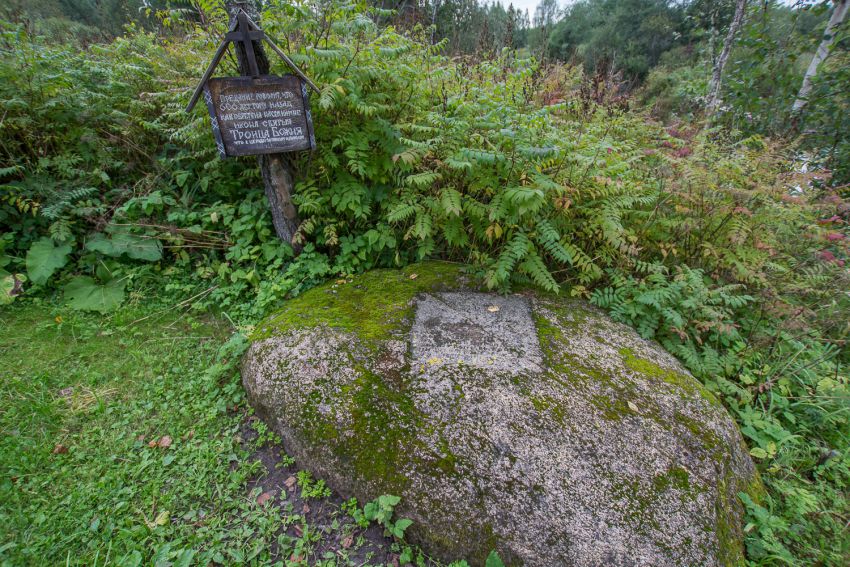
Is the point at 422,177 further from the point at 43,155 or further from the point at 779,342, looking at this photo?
the point at 43,155

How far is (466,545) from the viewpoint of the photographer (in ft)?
6.65

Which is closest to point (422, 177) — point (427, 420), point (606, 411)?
point (427, 420)

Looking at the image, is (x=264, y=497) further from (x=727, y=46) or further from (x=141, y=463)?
(x=727, y=46)

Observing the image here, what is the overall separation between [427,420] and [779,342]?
11.0 feet

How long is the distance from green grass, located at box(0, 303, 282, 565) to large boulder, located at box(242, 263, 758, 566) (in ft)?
1.49

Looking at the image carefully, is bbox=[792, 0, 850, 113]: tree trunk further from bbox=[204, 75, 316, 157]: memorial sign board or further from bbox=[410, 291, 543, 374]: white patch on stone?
bbox=[204, 75, 316, 157]: memorial sign board

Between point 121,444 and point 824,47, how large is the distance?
440 inches

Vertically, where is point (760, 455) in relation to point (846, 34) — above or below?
below

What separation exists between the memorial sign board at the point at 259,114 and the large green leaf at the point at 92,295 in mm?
2230

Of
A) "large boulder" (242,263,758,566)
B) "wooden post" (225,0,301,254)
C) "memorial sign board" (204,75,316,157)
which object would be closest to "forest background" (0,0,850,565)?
"wooden post" (225,0,301,254)

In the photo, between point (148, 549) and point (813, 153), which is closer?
point (148, 549)

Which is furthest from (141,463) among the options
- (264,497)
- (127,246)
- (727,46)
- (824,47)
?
(727,46)

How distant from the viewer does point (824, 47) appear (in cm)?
621

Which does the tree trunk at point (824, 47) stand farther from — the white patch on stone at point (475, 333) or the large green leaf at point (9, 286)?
the large green leaf at point (9, 286)
